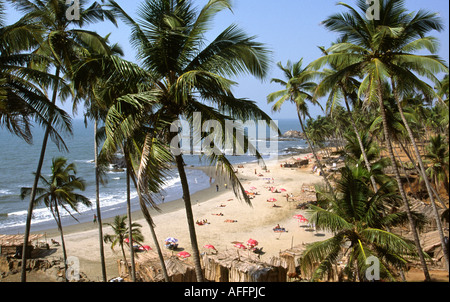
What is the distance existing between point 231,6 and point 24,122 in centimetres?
600

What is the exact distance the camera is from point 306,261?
7656 millimetres

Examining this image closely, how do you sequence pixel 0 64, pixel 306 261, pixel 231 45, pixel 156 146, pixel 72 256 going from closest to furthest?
pixel 156 146
pixel 231 45
pixel 0 64
pixel 306 261
pixel 72 256

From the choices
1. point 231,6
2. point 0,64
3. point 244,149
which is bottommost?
point 244,149

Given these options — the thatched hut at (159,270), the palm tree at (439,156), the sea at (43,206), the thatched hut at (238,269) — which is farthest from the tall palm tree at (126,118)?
the palm tree at (439,156)

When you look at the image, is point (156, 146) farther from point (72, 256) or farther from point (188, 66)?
point (72, 256)

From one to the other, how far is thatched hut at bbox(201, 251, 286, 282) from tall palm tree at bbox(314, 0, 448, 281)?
4.65m

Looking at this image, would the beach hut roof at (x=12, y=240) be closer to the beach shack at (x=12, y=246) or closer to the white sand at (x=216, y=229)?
the beach shack at (x=12, y=246)

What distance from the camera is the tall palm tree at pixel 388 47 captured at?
7.97 m

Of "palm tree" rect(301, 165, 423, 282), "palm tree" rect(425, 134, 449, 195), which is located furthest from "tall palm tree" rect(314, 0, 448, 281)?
"palm tree" rect(425, 134, 449, 195)

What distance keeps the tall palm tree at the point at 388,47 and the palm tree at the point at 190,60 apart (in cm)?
444

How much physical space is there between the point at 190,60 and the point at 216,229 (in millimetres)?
19741

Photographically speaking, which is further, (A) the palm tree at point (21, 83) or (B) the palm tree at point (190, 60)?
(A) the palm tree at point (21, 83)

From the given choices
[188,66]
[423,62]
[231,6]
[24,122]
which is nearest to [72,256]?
[24,122]

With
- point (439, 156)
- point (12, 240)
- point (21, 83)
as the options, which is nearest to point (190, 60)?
point (21, 83)
